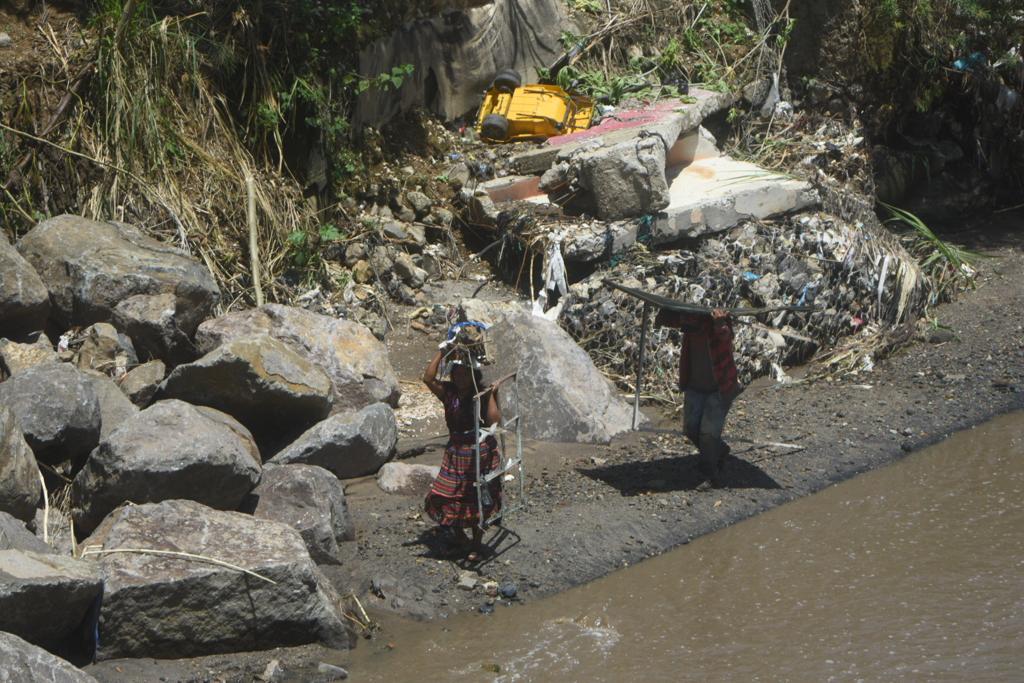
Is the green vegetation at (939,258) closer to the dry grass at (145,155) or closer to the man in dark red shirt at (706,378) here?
the man in dark red shirt at (706,378)

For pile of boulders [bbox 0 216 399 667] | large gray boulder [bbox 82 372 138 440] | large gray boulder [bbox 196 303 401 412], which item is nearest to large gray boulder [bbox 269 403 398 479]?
pile of boulders [bbox 0 216 399 667]

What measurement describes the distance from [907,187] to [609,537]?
256 inches

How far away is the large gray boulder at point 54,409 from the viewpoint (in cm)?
551

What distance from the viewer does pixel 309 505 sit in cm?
564

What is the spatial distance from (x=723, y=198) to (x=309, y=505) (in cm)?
456

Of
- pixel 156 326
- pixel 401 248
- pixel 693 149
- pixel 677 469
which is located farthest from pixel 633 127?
pixel 156 326

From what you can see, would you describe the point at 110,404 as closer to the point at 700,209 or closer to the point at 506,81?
the point at 700,209

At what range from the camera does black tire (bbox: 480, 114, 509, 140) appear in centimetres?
1009

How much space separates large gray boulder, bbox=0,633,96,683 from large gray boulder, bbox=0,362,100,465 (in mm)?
1676

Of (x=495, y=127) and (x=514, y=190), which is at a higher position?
(x=495, y=127)

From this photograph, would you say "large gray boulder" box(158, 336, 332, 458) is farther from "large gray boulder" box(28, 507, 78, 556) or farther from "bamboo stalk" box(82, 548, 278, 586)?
"bamboo stalk" box(82, 548, 278, 586)

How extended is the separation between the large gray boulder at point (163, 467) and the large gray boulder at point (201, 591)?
22 centimetres

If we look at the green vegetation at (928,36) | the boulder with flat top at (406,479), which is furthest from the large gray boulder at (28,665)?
the green vegetation at (928,36)

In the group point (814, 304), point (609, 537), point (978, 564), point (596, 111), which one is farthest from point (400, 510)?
point (596, 111)
